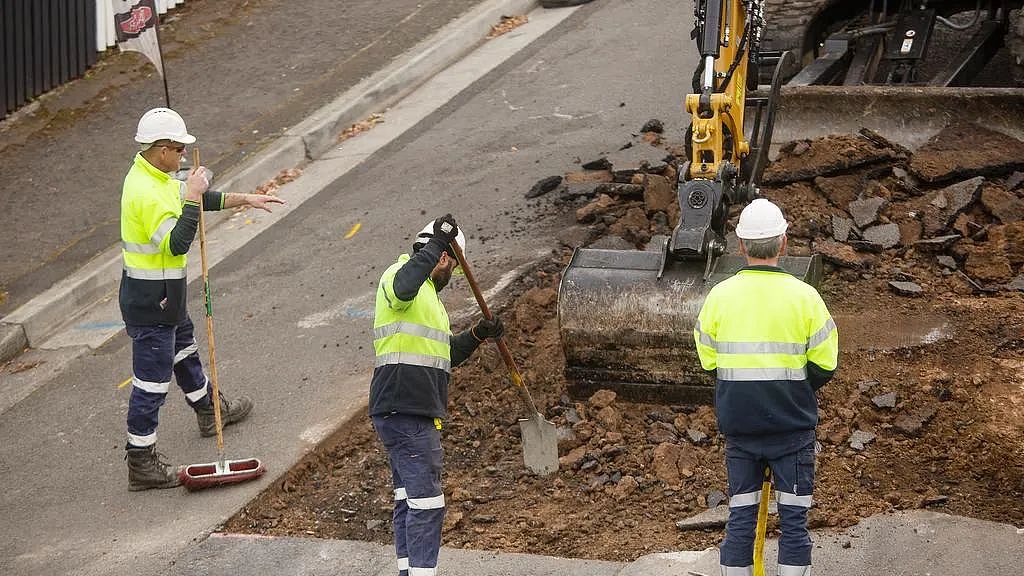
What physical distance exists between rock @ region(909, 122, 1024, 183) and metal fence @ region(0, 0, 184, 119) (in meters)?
8.46

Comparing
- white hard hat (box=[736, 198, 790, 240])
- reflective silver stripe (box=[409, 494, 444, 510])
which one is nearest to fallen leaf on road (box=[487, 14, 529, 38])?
reflective silver stripe (box=[409, 494, 444, 510])

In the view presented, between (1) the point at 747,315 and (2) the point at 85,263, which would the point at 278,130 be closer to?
(2) the point at 85,263

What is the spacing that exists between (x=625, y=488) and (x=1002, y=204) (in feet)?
12.6

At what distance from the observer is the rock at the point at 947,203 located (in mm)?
9219

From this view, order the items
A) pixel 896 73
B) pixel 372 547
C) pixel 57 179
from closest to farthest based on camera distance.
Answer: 1. pixel 372 547
2. pixel 896 73
3. pixel 57 179

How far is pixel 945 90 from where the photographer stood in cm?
994

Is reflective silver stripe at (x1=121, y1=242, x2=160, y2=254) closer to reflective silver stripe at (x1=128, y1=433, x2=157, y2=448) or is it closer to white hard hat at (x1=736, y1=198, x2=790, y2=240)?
reflective silver stripe at (x1=128, y1=433, x2=157, y2=448)

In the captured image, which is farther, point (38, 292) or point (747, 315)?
point (38, 292)

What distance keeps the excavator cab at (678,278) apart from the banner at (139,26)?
3122mm

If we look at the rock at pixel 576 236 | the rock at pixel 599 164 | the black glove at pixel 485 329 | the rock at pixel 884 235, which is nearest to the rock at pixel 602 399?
the black glove at pixel 485 329

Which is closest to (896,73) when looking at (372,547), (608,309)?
(608,309)

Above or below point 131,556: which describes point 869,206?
above

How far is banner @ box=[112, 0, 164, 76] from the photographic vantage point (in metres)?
8.40

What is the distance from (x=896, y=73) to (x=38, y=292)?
7.39m
